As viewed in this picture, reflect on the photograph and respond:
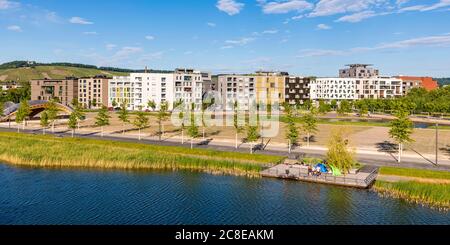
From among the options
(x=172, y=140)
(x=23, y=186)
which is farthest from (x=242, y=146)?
(x=23, y=186)

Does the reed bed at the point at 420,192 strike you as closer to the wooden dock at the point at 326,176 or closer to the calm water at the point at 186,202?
the calm water at the point at 186,202

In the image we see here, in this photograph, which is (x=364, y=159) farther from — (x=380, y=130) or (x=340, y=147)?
(x=380, y=130)

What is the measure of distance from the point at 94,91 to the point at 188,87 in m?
42.1

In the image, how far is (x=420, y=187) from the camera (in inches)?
1639

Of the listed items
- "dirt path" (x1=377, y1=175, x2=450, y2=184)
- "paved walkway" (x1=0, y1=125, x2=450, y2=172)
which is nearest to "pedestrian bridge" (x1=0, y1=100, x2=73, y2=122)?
"paved walkway" (x1=0, y1=125, x2=450, y2=172)

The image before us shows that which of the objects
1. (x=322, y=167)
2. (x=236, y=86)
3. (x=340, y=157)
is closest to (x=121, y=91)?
(x=236, y=86)

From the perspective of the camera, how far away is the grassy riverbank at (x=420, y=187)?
39344 mm

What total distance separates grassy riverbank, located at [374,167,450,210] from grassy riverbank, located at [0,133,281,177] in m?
14.9

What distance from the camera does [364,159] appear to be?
189 feet

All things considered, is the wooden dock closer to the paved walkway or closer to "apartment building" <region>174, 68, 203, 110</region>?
the paved walkway

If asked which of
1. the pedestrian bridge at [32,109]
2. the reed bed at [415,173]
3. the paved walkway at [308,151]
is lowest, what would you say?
the reed bed at [415,173]

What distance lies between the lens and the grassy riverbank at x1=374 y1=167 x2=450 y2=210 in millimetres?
39344

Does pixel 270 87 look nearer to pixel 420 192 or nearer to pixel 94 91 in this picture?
pixel 94 91

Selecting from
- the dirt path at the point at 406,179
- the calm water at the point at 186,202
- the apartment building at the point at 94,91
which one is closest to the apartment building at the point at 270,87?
the apartment building at the point at 94,91
